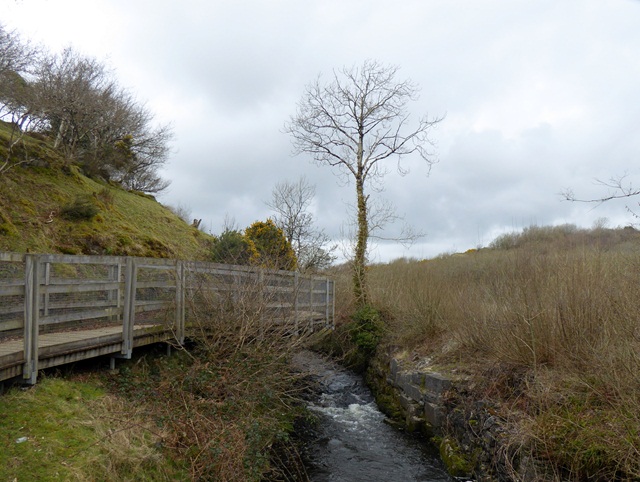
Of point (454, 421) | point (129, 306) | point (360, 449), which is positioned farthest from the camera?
point (360, 449)

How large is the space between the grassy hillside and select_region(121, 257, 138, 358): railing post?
681cm

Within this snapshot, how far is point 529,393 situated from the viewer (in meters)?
6.95

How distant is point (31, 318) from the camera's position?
6.02 meters

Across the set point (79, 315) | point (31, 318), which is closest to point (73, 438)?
point (31, 318)

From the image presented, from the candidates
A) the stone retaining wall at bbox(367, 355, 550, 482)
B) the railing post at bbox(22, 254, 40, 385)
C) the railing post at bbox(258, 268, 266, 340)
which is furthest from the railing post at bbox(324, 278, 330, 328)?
the railing post at bbox(22, 254, 40, 385)

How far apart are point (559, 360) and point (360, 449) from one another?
4.12 meters

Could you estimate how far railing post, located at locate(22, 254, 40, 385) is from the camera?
19.5 ft

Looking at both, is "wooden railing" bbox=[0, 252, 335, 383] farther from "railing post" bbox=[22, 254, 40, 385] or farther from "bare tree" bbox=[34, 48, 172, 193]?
"bare tree" bbox=[34, 48, 172, 193]

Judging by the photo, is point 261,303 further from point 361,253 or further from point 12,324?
point 361,253

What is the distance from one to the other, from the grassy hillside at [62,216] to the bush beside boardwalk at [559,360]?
11.1m

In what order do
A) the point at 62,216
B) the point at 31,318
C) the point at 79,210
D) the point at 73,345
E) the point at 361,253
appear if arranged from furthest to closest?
the point at 361,253 → the point at 79,210 → the point at 62,216 → the point at 73,345 → the point at 31,318

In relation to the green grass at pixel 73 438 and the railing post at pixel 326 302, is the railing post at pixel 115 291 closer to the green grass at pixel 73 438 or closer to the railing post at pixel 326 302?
the green grass at pixel 73 438

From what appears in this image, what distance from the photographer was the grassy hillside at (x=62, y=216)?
14094 millimetres

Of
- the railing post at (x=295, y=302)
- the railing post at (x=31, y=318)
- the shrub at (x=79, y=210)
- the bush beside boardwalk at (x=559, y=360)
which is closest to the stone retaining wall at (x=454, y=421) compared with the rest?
the bush beside boardwalk at (x=559, y=360)
